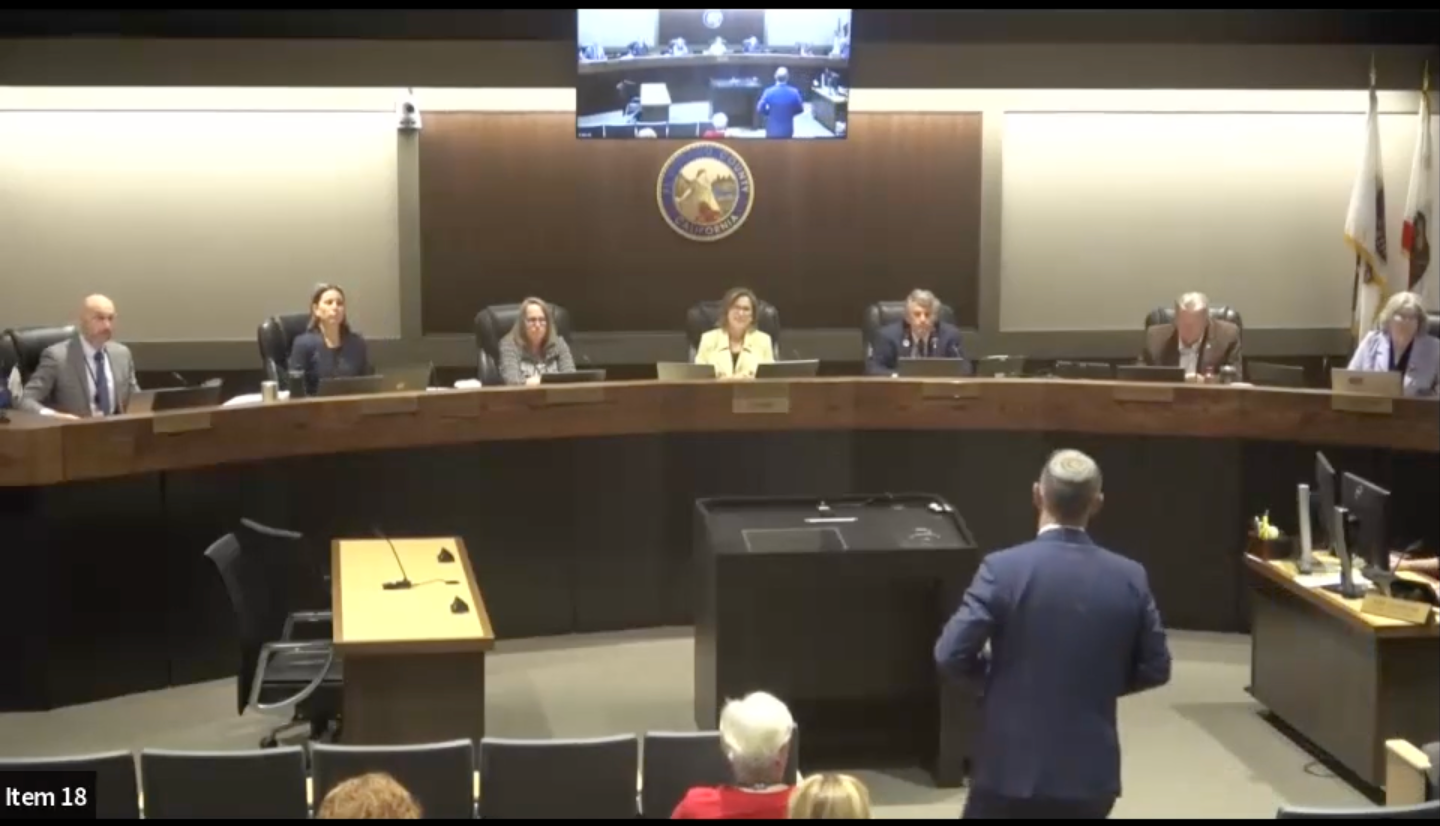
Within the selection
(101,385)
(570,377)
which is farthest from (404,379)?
(101,385)

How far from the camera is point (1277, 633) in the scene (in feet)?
22.9

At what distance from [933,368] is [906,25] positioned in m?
2.50

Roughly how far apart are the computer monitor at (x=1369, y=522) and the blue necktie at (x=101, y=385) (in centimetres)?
519

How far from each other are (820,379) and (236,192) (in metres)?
4.22

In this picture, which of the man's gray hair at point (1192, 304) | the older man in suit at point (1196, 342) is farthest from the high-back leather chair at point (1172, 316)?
the man's gray hair at point (1192, 304)

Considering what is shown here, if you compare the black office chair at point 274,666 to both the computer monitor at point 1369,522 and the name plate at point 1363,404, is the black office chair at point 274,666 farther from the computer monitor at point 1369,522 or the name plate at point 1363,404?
the name plate at point 1363,404

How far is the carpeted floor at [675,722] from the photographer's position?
632 centimetres

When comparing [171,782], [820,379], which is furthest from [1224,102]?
[171,782]

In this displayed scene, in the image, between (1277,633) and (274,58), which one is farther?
(274,58)

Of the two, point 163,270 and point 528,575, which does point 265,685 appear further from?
point 163,270

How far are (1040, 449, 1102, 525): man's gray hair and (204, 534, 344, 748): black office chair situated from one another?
2656 millimetres

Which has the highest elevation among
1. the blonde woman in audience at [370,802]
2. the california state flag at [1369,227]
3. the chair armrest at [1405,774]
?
the california state flag at [1369,227]

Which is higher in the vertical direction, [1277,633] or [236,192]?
[236,192]

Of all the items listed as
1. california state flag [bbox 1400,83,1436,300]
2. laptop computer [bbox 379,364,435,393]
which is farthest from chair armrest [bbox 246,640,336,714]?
california state flag [bbox 1400,83,1436,300]
